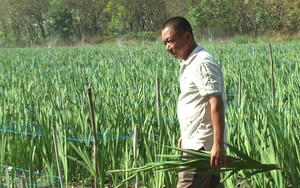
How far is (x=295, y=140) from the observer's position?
2.55 m

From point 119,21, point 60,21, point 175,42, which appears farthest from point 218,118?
point 60,21

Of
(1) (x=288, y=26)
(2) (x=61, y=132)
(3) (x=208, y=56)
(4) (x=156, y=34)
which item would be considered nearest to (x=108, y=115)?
(2) (x=61, y=132)

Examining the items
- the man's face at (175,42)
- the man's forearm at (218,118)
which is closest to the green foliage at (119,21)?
the man's face at (175,42)

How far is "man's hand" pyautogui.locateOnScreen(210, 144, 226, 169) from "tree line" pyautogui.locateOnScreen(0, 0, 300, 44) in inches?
845

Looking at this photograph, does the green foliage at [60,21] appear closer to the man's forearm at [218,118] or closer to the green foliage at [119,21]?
the green foliage at [119,21]

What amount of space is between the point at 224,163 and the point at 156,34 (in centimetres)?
3092

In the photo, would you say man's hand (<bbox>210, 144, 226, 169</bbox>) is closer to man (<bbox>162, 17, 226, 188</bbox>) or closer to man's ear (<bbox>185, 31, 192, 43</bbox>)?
man (<bbox>162, 17, 226, 188</bbox>)

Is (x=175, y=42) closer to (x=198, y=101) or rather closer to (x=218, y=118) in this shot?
(x=198, y=101)

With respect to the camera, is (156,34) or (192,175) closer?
(192,175)

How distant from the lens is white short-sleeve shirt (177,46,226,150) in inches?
70.5

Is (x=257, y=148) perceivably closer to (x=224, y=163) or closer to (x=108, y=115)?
(x=224, y=163)

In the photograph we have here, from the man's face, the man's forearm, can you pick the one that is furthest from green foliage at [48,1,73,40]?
the man's forearm

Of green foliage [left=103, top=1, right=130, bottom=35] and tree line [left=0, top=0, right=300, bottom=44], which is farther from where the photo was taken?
green foliage [left=103, top=1, right=130, bottom=35]

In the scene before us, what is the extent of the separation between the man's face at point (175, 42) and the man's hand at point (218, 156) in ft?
1.51
